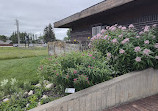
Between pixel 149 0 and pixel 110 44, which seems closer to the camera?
pixel 110 44

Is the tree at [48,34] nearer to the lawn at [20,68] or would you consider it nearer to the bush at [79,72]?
the lawn at [20,68]

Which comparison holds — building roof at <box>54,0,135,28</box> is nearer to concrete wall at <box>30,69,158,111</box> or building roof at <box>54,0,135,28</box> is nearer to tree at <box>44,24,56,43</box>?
concrete wall at <box>30,69,158,111</box>

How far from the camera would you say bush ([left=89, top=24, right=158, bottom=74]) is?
2.12m

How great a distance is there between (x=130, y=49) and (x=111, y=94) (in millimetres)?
973

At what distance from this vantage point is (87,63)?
2111 mm

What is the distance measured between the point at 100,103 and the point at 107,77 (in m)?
0.49

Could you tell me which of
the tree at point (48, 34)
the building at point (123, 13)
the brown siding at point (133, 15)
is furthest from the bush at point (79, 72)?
the tree at point (48, 34)

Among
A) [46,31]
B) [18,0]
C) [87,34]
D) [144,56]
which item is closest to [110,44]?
[144,56]

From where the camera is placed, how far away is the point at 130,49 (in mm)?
2203

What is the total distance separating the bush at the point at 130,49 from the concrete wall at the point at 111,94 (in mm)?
220

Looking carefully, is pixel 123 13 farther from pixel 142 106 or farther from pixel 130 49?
pixel 142 106

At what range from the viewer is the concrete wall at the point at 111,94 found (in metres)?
1.65

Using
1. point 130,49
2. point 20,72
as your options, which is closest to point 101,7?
point 130,49

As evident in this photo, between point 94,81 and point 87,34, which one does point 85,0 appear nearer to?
point 87,34
